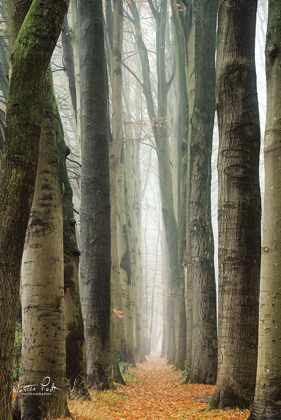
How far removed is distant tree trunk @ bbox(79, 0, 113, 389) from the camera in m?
8.25

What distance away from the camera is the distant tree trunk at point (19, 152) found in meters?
3.48

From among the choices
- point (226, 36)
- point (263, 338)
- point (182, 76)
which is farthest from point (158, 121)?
point (263, 338)

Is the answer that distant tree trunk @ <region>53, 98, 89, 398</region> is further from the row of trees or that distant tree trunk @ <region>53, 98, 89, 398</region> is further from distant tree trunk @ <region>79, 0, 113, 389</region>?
distant tree trunk @ <region>79, 0, 113, 389</region>

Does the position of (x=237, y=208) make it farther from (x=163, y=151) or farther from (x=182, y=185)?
(x=163, y=151)

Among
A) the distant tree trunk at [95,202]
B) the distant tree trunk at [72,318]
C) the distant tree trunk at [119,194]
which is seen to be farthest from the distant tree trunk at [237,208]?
the distant tree trunk at [119,194]

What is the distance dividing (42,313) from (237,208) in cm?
280

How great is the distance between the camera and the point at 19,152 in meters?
3.68

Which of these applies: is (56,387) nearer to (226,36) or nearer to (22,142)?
(22,142)

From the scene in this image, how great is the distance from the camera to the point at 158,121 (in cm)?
1645

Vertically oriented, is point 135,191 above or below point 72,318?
above

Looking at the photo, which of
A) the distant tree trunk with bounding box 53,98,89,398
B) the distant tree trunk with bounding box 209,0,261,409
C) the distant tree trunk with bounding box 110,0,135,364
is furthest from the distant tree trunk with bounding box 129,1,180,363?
the distant tree trunk with bounding box 209,0,261,409

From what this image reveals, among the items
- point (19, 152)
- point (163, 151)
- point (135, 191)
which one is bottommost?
point (19, 152)
